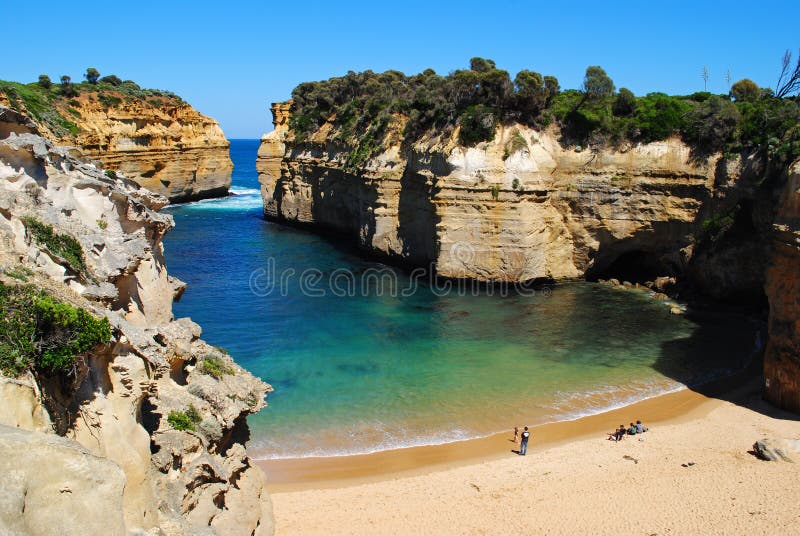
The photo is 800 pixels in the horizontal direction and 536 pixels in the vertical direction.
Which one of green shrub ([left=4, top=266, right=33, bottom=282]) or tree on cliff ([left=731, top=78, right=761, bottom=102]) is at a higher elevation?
tree on cliff ([left=731, top=78, right=761, bottom=102])

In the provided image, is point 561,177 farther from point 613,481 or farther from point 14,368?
point 14,368

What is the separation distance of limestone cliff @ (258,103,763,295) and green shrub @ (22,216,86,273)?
82.8ft

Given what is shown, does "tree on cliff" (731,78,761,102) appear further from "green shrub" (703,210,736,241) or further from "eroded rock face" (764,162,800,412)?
"eroded rock face" (764,162,800,412)

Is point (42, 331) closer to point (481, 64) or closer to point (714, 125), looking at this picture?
point (714, 125)

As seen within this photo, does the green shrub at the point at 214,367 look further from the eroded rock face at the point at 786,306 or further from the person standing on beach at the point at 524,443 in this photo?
the eroded rock face at the point at 786,306

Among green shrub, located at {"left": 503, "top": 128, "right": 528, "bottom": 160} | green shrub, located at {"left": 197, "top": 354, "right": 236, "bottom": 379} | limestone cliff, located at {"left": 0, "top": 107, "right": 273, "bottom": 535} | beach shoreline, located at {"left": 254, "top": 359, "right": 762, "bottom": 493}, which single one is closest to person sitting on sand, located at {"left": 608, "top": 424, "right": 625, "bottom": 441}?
beach shoreline, located at {"left": 254, "top": 359, "right": 762, "bottom": 493}

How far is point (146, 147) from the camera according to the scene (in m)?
64.5

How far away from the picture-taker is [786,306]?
20.4m

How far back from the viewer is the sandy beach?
48.5ft

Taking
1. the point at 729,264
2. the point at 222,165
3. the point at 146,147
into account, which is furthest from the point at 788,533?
the point at 222,165

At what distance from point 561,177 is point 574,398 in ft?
56.9

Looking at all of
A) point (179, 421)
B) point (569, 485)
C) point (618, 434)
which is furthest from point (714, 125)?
point (179, 421)

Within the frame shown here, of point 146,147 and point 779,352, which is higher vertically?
point 146,147

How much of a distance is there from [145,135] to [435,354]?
50.5 metres
